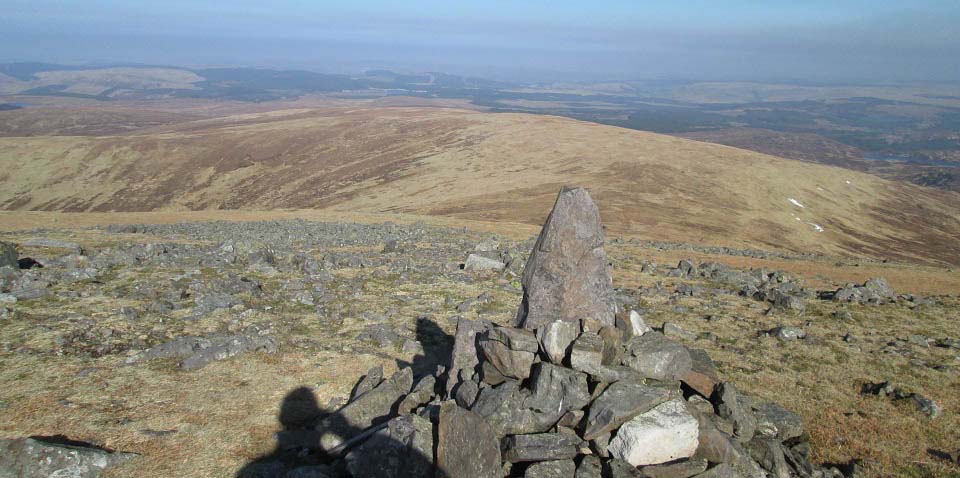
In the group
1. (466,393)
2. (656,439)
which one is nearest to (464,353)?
(466,393)

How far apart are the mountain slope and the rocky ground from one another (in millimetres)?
37898

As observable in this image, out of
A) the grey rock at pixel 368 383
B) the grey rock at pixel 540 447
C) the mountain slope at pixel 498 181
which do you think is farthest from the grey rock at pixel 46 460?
the mountain slope at pixel 498 181

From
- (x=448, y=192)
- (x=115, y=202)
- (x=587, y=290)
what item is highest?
(x=587, y=290)

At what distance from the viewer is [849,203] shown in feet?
335

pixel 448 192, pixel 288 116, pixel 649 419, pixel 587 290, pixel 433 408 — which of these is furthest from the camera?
pixel 288 116

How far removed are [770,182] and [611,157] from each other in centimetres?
3125

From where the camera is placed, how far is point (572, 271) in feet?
50.9

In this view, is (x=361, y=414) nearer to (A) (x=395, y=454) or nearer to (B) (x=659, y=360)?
(A) (x=395, y=454)

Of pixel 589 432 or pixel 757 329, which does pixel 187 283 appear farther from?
pixel 757 329

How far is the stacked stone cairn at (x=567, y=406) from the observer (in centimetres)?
1116

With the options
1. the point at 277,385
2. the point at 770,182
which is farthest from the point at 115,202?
the point at 770,182

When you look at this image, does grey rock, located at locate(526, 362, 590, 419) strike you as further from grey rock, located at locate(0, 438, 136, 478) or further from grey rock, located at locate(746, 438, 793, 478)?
grey rock, located at locate(0, 438, 136, 478)

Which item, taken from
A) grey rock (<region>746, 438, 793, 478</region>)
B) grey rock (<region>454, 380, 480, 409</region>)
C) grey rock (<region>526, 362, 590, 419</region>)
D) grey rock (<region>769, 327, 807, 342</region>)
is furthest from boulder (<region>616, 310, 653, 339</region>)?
grey rock (<region>769, 327, 807, 342</region>)

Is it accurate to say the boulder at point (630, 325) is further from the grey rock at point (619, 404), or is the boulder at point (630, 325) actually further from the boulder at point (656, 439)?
the boulder at point (656, 439)
